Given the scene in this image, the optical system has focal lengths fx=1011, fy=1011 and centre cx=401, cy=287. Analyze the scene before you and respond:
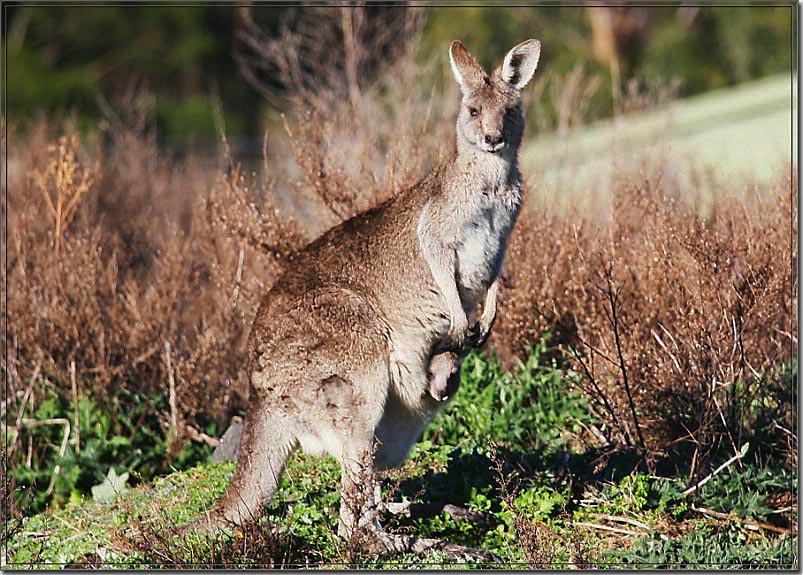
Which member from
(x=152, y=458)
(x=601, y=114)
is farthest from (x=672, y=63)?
(x=152, y=458)

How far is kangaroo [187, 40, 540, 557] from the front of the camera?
4555 millimetres

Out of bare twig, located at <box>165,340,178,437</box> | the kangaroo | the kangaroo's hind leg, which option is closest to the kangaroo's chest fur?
the kangaroo

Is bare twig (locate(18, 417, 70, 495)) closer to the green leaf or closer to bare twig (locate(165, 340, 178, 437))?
the green leaf

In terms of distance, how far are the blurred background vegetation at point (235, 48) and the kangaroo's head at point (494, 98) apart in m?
10.2

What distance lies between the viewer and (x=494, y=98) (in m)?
4.68

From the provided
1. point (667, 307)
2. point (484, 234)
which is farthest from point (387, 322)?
point (667, 307)

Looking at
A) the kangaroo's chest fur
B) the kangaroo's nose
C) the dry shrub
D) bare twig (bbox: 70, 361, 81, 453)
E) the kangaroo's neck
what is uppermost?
the kangaroo's nose

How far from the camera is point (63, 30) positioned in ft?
79.9

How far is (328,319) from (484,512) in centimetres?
137

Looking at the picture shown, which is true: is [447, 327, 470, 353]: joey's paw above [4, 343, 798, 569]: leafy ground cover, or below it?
above

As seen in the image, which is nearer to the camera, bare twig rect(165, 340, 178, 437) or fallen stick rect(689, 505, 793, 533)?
fallen stick rect(689, 505, 793, 533)

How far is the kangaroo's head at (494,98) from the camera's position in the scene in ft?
15.2

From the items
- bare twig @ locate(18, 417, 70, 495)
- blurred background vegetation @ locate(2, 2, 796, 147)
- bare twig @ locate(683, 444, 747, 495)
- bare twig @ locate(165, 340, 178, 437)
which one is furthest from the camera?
blurred background vegetation @ locate(2, 2, 796, 147)

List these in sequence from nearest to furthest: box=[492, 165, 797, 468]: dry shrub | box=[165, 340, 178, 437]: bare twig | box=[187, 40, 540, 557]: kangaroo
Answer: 1. box=[187, 40, 540, 557]: kangaroo
2. box=[492, 165, 797, 468]: dry shrub
3. box=[165, 340, 178, 437]: bare twig
